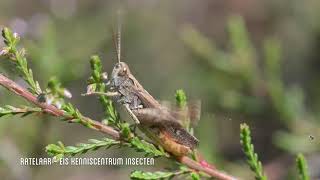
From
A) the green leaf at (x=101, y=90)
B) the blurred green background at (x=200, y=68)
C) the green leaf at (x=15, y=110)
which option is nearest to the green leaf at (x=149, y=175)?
the green leaf at (x=101, y=90)

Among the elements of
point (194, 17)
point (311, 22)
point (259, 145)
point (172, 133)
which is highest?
point (194, 17)

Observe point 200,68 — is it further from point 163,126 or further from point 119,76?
point 163,126

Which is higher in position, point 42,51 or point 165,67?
point 165,67

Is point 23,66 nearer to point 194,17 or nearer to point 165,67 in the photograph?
point 165,67

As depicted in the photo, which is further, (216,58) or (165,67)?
(165,67)

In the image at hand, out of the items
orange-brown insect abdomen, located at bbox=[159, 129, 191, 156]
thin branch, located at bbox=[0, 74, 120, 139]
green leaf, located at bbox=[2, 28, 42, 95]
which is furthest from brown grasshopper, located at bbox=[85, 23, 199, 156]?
green leaf, located at bbox=[2, 28, 42, 95]

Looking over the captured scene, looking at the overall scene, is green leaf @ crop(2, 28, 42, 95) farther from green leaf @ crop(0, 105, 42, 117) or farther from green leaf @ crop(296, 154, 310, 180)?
green leaf @ crop(296, 154, 310, 180)

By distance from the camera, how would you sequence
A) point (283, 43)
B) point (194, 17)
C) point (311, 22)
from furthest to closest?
point (194, 17) < point (283, 43) < point (311, 22)

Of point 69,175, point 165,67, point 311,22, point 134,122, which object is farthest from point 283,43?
point 134,122
